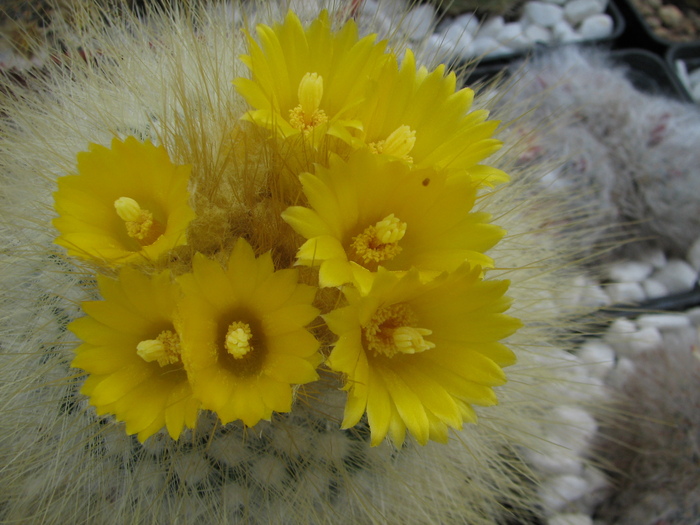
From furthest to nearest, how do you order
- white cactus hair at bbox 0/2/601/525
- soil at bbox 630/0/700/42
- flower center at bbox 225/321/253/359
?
soil at bbox 630/0/700/42, white cactus hair at bbox 0/2/601/525, flower center at bbox 225/321/253/359

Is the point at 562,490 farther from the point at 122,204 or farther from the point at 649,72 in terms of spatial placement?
the point at 649,72

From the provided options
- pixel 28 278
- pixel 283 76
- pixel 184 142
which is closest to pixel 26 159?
pixel 28 278

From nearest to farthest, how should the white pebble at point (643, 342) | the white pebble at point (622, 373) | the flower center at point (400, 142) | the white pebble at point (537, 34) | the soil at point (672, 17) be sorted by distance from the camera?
the flower center at point (400, 142), the white pebble at point (622, 373), the white pebble at point (643, 342), the white pebble at point (537, 34), the soil at point (672, 17)

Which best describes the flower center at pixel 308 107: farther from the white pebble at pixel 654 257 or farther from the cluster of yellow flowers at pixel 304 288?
the white pebble at pixel 654 257

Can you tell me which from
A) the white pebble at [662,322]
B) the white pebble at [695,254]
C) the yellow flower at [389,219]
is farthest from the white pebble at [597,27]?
the yellow flower at [389,219]

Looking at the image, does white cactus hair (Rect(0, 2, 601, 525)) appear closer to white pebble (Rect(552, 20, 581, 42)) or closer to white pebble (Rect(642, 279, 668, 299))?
white pebble (Rect(642, 279, 668, 299))

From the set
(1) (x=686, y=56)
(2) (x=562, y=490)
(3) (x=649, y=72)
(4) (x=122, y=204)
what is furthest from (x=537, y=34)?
(4) (x=122, y=204)

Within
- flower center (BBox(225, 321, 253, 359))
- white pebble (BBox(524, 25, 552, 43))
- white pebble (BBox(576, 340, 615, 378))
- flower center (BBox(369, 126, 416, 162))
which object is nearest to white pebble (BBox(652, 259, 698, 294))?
white pebble (BBox(576, 340, 615, 378))
